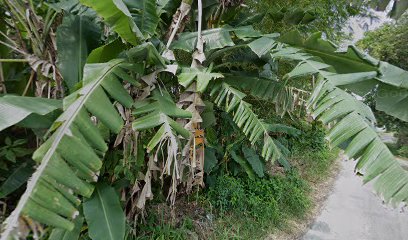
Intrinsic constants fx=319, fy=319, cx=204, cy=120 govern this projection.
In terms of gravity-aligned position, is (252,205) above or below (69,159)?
below

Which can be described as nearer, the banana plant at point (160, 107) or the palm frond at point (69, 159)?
the palm frond at point (69, 159)

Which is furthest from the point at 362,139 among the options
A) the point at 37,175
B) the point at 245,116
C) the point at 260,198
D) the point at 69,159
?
the point at 260,198

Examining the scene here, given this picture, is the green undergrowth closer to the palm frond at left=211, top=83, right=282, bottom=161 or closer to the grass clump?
the grass clump

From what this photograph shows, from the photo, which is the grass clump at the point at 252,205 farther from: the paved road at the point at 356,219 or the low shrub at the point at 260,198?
the paved road at the point at 356,219

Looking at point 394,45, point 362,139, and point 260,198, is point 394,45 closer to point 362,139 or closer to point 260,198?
point 260,198

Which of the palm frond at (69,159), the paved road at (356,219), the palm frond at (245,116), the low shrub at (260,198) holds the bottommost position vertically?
the paved road at (356,219)

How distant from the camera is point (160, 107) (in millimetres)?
2201

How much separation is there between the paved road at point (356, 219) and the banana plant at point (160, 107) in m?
2.47

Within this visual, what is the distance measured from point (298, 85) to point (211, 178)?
1856 mm

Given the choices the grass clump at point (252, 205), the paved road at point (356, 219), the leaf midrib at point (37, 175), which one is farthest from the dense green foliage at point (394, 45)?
the leaf midrib at point (37, 175)

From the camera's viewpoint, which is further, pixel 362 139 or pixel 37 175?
pixel 362 139

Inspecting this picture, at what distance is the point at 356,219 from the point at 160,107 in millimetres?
4410

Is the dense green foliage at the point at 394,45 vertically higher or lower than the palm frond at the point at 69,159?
lower

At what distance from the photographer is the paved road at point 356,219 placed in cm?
460
